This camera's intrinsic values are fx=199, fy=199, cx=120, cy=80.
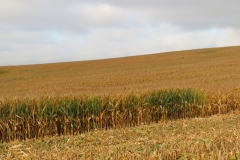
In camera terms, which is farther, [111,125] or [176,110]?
[176,110]

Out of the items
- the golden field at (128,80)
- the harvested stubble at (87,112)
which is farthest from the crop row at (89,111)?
the golden field at (128,80)

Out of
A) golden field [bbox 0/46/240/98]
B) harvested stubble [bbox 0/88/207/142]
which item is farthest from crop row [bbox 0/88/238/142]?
golden field [bbox 0/46/240/98]

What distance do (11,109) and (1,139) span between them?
37.9 inches

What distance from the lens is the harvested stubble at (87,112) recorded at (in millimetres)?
6418

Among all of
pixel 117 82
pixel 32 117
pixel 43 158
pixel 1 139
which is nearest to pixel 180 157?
pixel 43 158

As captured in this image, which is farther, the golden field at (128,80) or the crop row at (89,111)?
the golden field at (128,80)

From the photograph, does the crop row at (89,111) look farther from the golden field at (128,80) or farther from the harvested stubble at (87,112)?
the golden field at (128,80)

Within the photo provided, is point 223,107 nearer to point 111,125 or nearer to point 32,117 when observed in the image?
point 111,125

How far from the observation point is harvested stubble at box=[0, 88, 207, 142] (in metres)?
6.42

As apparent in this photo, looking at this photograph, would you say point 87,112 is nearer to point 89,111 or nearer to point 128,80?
point 89,111

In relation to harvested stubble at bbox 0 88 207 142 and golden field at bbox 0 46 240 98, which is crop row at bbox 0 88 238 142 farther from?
golden field at bbox 0 46 240 98

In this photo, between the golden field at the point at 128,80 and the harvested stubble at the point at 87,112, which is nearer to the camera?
the harvested stubble at the point at 87,112

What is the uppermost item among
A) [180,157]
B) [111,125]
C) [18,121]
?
[180,157]

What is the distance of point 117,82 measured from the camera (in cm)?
2200
